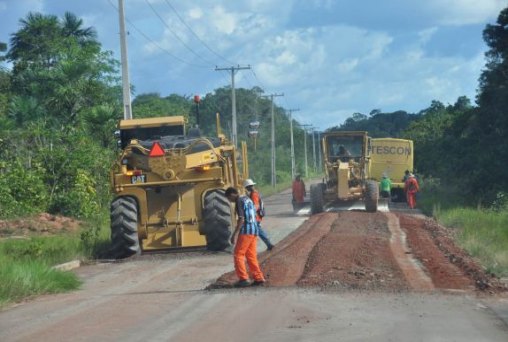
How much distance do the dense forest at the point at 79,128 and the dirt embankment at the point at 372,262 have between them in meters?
4.33

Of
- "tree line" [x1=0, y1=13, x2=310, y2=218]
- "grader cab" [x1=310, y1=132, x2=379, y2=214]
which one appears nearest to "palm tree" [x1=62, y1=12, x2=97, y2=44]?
"tree line" [x1=0, y1=13, x2=310, y2=218]

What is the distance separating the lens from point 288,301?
38.4ft

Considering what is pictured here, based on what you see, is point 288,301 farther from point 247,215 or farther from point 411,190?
point 411,190

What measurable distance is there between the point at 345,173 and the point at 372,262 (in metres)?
17.5

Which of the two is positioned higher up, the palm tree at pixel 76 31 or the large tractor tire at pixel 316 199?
the palm tree at pixel 76 31

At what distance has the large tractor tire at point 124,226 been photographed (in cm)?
1884

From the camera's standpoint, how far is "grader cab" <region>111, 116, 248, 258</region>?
1891 cm

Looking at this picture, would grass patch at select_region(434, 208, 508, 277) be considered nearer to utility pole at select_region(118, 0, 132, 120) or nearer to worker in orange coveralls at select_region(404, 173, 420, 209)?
worker in orange coveralls at select_region(404, 173, 420, 209)

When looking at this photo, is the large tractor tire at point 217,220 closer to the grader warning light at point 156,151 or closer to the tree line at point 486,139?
the grader warning light at point 156,151

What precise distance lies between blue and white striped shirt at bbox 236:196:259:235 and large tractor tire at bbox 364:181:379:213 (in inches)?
778

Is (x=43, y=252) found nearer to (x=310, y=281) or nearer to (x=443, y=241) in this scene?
(x=310, y=281)

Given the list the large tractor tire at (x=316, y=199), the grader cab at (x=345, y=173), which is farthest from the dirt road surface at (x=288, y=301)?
the large tractor tire at (x=316, y=199)

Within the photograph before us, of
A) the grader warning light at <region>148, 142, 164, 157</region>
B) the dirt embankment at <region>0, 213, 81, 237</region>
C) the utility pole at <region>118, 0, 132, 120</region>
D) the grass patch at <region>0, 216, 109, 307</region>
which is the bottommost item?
the grass patch at <region>0, 216, 109, 307</region>

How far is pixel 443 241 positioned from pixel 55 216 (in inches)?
503
